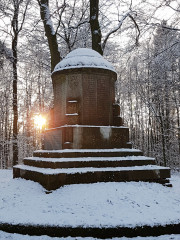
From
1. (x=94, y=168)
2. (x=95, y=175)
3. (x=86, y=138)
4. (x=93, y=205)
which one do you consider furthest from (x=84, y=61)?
(x=93, y=205)

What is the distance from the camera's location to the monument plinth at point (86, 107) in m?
6.42

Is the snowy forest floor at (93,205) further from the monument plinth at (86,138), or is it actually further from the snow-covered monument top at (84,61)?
the snow-covered monument top at (84,61)

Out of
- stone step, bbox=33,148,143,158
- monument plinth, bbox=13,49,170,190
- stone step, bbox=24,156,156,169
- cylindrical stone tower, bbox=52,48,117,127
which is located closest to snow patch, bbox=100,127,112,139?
monument plinth, bbox=13,49,170,190

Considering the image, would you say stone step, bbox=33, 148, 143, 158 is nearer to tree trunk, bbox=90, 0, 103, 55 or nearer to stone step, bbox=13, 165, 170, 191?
stone step, bbox=13, 165, 170, 191

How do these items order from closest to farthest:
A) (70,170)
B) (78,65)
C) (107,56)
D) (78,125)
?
(70,170) → (78,125) → (78,65) → (107,56)

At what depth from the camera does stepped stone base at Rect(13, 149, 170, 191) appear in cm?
505

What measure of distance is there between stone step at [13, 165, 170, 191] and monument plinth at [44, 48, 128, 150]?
1170mm

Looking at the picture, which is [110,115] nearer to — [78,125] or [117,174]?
[78,125]

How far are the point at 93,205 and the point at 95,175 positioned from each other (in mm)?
1290

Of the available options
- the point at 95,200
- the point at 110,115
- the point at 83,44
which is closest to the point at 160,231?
the point at 95,200

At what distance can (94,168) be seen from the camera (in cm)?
550

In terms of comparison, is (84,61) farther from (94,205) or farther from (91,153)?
(94,205)

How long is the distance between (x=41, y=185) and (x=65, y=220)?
223 cm

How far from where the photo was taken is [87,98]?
683 cm
